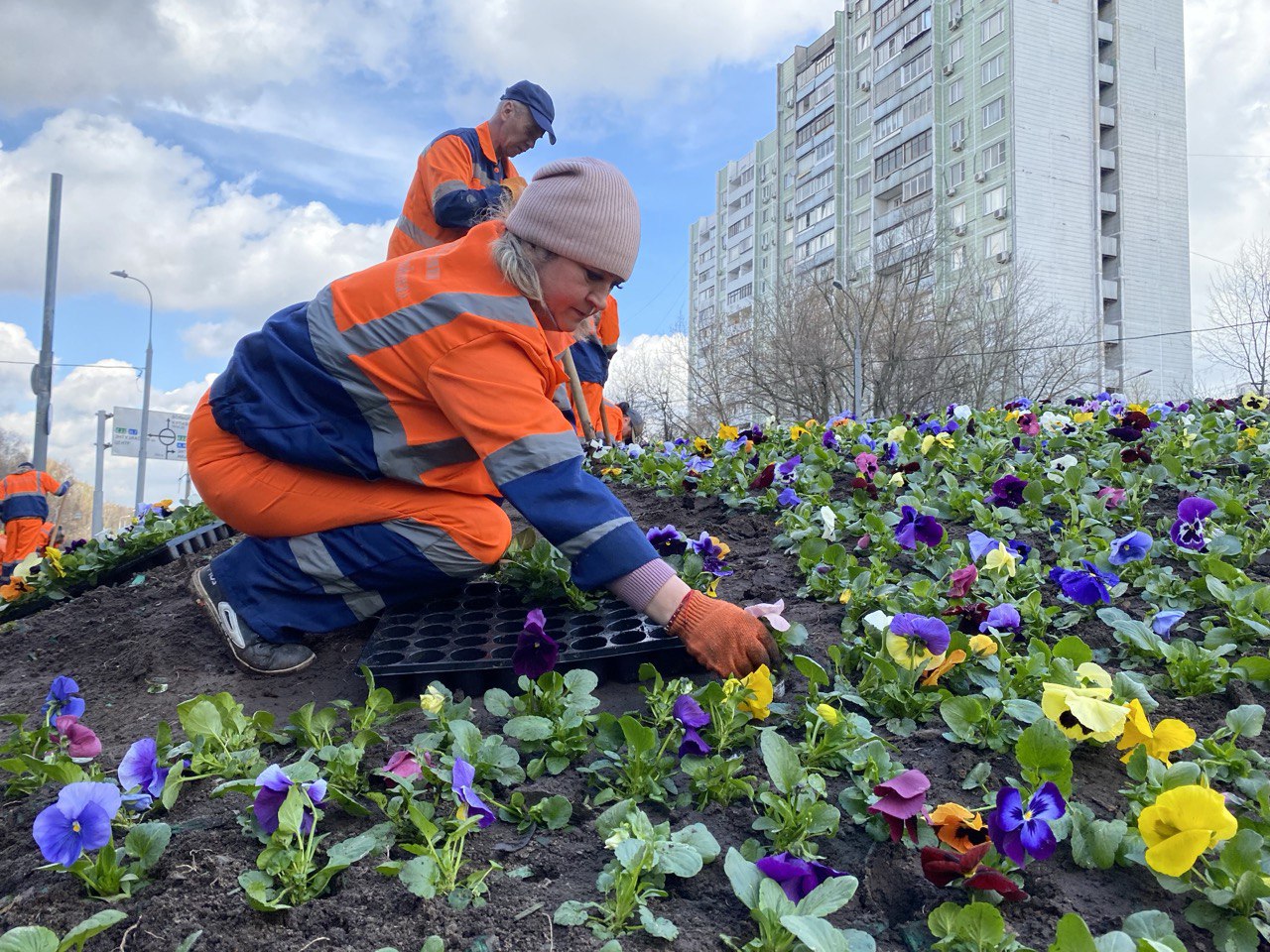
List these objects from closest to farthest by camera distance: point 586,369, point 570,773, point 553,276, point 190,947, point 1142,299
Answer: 1. point 190,947
2. point 570,773
3. point 553,276
4. point 586,369
5. point 1142,299

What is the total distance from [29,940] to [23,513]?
9845 mm

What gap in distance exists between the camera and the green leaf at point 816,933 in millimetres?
1017

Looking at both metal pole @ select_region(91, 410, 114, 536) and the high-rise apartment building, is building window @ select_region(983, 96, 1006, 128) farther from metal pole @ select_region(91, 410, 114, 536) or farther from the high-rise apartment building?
metal pole @ select_region(91, 410, 114, 536)

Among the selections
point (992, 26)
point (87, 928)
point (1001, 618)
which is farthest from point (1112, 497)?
point (992, 26)

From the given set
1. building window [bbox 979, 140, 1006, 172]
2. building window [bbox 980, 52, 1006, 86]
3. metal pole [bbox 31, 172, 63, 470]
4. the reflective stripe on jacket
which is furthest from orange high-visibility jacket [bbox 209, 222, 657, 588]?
building window [bbox 980, 52, 1006, 86]

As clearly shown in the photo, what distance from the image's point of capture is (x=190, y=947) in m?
1.13

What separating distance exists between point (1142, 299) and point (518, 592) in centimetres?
3907

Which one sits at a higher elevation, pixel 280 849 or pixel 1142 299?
pixel 1142 299

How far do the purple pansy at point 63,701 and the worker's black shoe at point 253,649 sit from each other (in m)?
0.45

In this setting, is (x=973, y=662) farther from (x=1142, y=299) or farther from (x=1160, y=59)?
(x=1160, y=59)

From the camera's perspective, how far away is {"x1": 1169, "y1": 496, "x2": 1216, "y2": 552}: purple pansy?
243 cm

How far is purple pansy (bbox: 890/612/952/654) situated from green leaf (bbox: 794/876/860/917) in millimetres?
636

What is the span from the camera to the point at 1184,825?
1.16m

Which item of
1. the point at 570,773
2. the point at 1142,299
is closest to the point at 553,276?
the point at 570,773
